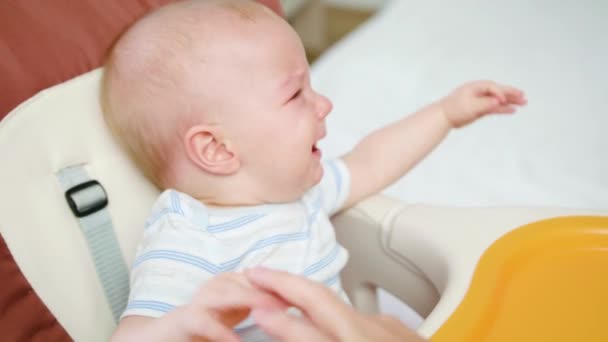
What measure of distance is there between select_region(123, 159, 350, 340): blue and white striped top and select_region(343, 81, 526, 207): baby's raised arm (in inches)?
2.5

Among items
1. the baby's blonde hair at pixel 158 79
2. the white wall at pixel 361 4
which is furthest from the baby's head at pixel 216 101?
the white wall at pixel 361 4

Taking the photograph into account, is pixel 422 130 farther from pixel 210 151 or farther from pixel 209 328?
pixel 209 328

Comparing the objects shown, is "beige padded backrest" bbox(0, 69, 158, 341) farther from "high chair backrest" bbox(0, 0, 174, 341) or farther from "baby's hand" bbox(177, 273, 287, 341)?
"baby's hand" bbox(177, 273, 287, 341)

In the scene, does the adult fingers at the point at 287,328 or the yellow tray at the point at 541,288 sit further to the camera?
the yellow tray at the point at 541,288

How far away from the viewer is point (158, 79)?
0.52m

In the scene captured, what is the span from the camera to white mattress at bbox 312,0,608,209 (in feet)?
2.84

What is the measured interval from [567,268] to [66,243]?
0.45 metres

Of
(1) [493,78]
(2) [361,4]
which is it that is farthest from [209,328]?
(2) [361,4]

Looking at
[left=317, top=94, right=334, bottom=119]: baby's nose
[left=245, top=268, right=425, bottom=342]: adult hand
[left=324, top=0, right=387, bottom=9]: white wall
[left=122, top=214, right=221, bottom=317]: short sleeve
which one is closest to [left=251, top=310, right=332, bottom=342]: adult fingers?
[left=245, top=268, right=425, bottom=342]: adult hand

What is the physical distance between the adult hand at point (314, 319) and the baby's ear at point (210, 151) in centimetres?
20

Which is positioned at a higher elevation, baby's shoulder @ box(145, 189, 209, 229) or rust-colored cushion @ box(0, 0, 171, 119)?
rust-colored cushion @ box(0, 0, 171, 119)

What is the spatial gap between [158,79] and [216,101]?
0.18 ft

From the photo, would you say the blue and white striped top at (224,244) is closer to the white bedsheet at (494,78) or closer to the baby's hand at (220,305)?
the baby's hand at (220,305)

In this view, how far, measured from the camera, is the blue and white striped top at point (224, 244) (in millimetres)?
488
